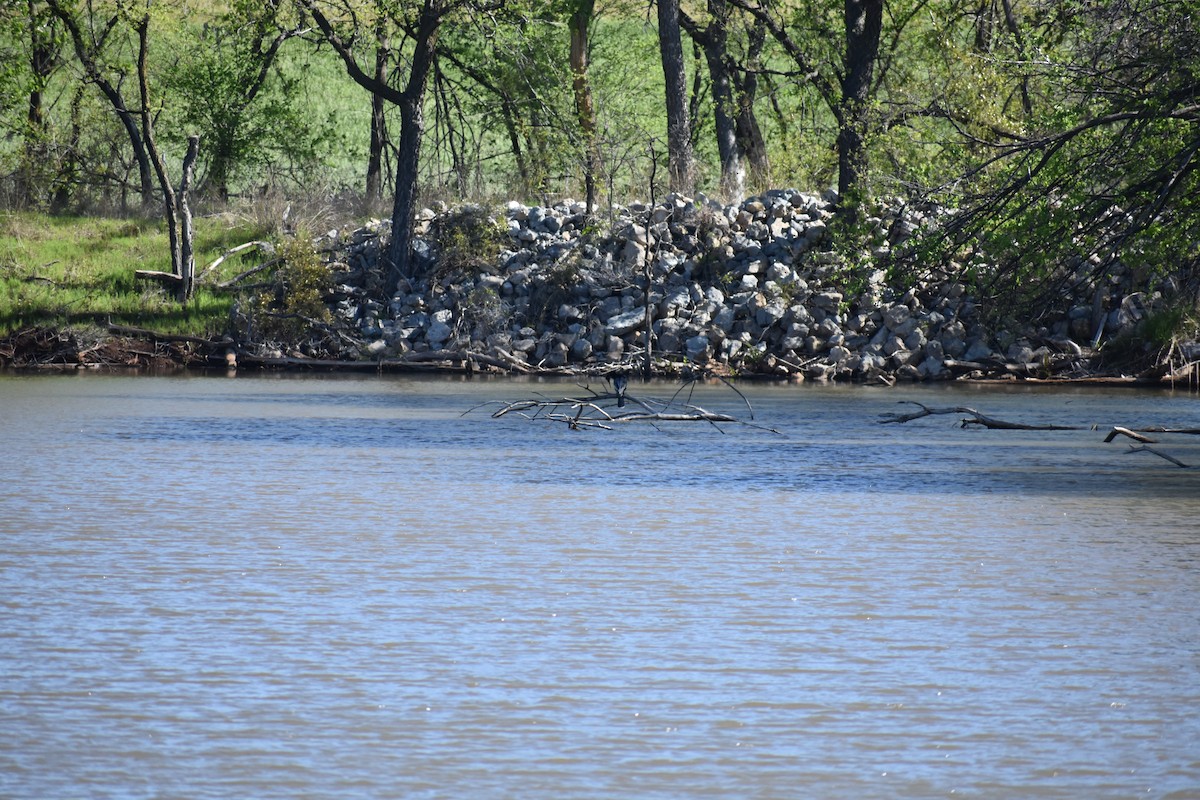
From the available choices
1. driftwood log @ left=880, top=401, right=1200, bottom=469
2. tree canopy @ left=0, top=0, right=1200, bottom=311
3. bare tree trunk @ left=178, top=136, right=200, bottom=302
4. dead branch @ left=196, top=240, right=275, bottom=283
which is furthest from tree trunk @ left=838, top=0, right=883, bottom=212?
driftwood log @ left=880, top=401, right=1200, bottom=469

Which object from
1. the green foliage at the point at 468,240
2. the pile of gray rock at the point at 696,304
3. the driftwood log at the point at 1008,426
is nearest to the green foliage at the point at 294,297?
the pile of gray rock at the point at 696,304

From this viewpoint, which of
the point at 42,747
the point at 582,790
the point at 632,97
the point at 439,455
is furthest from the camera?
the point at 632,97

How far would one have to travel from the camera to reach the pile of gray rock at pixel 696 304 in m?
30.9

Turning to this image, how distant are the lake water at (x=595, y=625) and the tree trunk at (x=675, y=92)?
20.2 metres

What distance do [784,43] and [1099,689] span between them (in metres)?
33.5

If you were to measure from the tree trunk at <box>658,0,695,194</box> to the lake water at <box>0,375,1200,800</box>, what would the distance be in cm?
2021

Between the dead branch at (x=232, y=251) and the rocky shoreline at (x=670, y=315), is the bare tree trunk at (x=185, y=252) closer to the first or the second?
the dead branch at (x=232, y=251)

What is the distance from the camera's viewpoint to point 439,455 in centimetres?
1670

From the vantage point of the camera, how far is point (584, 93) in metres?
42.0

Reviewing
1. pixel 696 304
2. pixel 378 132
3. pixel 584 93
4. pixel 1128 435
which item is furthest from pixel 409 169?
pixel 1128 435

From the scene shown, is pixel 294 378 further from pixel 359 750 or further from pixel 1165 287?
pixel 359 750

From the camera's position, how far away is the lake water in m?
5.77

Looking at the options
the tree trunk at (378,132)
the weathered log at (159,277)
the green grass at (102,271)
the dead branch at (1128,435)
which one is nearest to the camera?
the dead branch at (1128,435)

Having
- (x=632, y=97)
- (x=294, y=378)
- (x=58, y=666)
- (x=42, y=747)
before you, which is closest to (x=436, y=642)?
(x=58, y=666)
